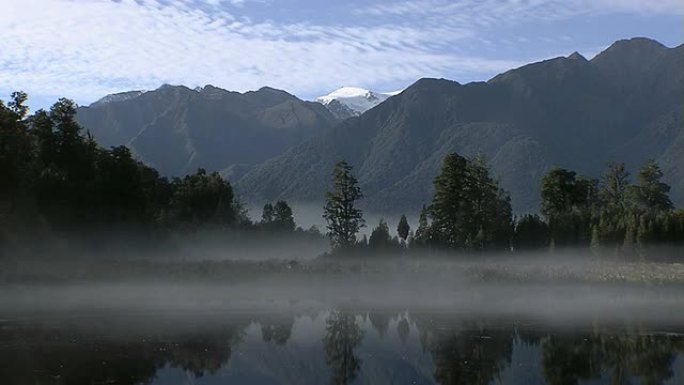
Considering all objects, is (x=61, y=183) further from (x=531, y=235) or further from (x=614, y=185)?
(x=614, y=185)

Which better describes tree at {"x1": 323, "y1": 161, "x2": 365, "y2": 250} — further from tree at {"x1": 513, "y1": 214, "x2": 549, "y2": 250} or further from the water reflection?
the water reflection

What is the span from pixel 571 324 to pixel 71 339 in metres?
22.3

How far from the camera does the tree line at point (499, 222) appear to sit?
9500 centimetres

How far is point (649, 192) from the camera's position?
123 meters

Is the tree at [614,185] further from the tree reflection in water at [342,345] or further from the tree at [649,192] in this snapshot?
the tree reflection in water at [342,345]

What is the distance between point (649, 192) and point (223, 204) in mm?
66472

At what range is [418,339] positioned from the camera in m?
31.4

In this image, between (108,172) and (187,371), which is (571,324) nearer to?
(187,371)

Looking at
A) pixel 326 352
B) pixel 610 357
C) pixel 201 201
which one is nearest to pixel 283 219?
pixel 201 201

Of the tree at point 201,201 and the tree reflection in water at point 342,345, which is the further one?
the tree at point 201,201

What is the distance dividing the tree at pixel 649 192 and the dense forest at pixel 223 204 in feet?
0.54

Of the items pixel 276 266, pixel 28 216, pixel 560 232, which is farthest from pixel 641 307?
pixel 560 232

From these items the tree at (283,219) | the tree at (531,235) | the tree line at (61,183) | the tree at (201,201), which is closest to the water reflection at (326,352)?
the tree line at (61,183)

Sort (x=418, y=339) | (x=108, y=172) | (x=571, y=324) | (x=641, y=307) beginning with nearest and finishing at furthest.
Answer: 1. (x=418, y=339)
2. (x=571, y=324)
3. (x=641, y=307)
4. (x=108, y=172)
